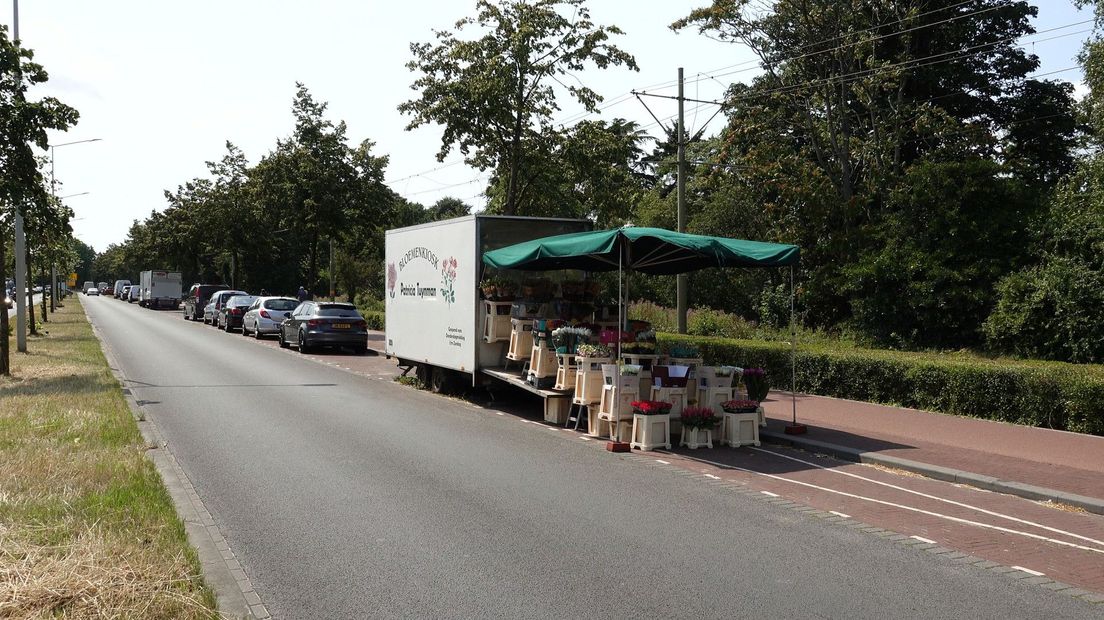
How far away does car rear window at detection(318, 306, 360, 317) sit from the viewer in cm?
2622

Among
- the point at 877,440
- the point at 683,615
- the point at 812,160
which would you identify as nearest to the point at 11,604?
the point at 683,615

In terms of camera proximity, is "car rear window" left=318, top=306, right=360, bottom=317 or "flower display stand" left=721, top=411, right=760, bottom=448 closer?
"flower display stand" left=721, top=411, right=760, bottom=448

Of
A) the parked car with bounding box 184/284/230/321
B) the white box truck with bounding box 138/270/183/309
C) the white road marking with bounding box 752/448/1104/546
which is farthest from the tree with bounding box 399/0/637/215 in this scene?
the white box truck with bounding box 138/270/183/309

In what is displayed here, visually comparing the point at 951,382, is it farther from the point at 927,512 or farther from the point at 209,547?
the point at 209,547

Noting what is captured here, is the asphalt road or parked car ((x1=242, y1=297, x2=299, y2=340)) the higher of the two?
parked car ((x1=242, y1=297, x2=299, y2=340))

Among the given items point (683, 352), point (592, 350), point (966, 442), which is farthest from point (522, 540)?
point (966, 442)

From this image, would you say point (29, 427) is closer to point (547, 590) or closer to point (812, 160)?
point (547, 590)

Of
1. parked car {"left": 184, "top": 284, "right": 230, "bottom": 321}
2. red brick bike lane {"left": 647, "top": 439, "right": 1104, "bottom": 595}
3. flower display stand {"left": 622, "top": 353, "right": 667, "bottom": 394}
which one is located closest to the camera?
red brick bike lane {"left": 647, "top": 439, "right": 1104, "bottom": 595}

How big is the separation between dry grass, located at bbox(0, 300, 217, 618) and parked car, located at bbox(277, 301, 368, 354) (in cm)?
1359

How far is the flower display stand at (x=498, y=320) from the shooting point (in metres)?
13.9

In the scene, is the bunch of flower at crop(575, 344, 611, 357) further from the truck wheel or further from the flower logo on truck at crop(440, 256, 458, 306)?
the truck wheel

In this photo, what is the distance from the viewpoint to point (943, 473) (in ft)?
30.0

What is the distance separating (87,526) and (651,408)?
6328 millimetres

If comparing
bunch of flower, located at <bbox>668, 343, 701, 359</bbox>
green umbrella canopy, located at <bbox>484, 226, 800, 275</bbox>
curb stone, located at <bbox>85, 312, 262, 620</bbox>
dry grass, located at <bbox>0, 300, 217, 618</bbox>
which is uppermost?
green umbrella canopy, located at <bbox>484, 226, 800, 275</bbox>
